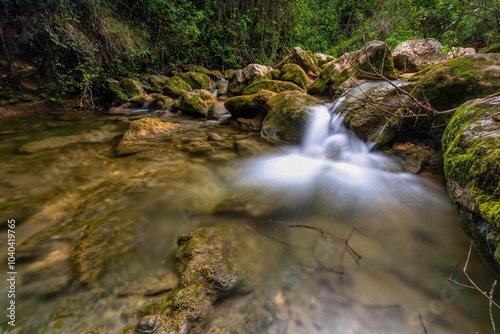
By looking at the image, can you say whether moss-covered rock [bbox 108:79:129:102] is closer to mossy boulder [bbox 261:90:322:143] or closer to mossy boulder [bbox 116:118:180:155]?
mossy boulder [bbox 116:118:180:155]

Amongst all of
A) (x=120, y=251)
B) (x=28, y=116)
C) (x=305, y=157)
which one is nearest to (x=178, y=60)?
(x=28, y=116)

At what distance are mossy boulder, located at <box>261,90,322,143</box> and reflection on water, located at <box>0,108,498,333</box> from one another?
75 centimetres

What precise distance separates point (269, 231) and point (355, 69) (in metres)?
5.30

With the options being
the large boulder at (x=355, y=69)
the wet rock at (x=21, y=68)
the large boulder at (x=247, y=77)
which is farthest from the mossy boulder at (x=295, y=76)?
the wet rock at (x=21, y=68)

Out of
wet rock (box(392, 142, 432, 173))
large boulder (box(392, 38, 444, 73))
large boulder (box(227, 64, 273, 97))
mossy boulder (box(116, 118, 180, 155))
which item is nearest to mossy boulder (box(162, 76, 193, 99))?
large boulder (box(227, 64, 273, 97))

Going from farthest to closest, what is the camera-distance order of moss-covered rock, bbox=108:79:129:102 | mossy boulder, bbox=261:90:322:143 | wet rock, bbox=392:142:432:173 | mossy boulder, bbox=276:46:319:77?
mossy boulder, bbox=276:46:319:77
moss-covered rock, bbox=108:79:129:102
mossy boulder, bbox=261:90:322:143
wet rock, bbox=392:142:432:173

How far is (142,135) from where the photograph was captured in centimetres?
443

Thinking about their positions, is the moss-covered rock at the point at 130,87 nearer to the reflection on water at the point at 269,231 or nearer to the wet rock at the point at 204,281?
the reflection on water at the point at 269,231

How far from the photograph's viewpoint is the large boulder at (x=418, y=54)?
706 cm

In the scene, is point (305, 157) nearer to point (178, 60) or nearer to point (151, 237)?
point (151, 237)

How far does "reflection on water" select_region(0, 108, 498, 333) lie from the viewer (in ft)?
4.80

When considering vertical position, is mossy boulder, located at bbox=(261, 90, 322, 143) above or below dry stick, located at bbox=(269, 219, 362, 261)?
above

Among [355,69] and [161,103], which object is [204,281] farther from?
[161,103]

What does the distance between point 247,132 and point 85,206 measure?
11.4ft
